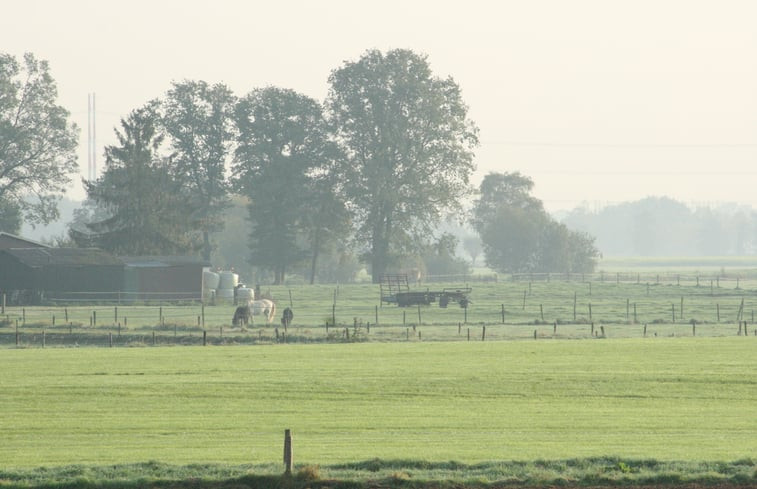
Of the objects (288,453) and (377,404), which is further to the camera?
(377,404)

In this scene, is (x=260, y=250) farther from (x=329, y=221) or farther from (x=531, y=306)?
(x=531, y=306)

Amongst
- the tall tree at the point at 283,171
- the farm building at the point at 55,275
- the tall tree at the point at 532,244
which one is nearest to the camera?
the farm building at the point at 55,275

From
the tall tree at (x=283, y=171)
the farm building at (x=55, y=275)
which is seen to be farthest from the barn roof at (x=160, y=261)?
the tall tree at (x=283, y=171)

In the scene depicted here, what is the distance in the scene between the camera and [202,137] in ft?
384

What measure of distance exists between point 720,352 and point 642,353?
2.70 m

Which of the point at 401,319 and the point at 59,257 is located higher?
the point at 59,257

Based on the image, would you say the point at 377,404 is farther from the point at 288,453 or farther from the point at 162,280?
the point at 162,280

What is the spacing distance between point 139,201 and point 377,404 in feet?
235

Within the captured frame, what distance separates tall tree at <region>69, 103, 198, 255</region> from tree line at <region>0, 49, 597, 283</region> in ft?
0.46

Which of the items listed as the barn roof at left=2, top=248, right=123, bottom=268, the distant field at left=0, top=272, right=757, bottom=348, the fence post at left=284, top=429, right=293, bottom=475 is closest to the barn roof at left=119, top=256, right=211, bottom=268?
the barn roof at left=2, top=248, right=123, bottom=268

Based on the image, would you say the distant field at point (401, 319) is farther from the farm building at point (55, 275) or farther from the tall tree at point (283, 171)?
the tall tree at point (283, 171)

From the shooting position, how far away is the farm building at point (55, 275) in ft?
265

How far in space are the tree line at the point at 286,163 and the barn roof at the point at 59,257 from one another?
16.1 m

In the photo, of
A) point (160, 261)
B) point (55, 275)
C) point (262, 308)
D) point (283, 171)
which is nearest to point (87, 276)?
point (55, 275)
